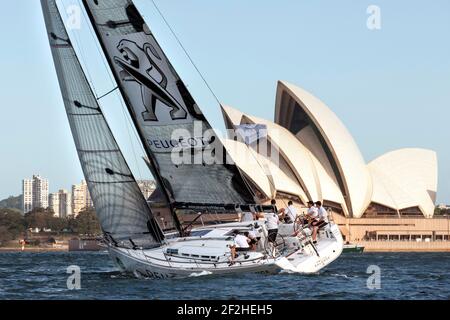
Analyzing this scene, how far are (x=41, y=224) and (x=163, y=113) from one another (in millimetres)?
90335

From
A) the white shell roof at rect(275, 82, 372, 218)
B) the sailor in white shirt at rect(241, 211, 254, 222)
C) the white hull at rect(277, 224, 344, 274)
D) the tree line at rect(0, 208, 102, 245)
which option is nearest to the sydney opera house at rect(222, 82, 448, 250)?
the white shell roof at rect(275, 82, 372, 218)

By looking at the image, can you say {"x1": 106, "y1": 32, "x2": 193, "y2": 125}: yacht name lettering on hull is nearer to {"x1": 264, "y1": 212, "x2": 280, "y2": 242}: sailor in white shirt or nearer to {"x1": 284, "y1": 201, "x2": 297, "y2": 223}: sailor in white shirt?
{"x1": 264, "y1": 212, "x2": 280, "y2": 242}: sailor in white shirt

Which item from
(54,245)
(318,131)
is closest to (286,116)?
(318,131)

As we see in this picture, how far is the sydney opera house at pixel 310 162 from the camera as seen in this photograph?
6462 cm

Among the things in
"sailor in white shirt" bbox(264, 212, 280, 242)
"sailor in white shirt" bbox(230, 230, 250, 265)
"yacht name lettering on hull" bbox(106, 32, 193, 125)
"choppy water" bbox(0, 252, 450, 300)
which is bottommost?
"choppy water" bbox(0, 252, 450, 300)

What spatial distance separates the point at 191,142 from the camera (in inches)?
917

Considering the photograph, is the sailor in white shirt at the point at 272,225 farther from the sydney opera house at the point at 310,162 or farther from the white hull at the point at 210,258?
the sydney opera house at the point at 310,162

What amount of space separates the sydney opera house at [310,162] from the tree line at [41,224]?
39525mm

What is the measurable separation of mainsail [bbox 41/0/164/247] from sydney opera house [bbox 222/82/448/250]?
Answer: 39.0 meters

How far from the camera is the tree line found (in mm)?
104250

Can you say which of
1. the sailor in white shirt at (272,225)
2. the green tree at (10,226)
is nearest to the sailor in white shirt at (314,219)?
the sailor in white shirt at (272,225)

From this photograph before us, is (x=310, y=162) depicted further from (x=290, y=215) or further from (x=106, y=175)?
(x=106, y=175)

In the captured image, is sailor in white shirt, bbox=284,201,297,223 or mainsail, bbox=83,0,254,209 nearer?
mainsail, bbox=83,0,254,209
